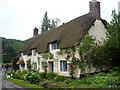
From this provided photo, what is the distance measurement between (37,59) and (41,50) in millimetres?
2929

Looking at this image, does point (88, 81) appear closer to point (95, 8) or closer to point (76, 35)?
point (76, 35)

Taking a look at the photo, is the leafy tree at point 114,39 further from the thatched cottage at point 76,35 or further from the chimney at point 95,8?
the chimney at point 95,8

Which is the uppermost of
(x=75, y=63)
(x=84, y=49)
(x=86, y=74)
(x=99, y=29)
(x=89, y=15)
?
(x=89, y=15)

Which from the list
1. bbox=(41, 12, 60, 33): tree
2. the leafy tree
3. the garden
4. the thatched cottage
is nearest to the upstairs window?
the thatched cottage

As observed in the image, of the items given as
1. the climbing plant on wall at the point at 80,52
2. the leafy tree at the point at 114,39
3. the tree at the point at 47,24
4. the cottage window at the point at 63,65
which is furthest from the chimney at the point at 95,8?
the tree at the point at 47,24

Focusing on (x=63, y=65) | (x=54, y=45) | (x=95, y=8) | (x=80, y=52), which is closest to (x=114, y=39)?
(x=80, y=52)

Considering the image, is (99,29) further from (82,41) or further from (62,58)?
(62,58)

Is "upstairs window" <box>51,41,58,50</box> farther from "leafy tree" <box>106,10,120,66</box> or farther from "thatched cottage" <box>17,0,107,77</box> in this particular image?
"leafy tree" <box>106,10,120,66</box>

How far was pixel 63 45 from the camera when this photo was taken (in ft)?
62.3

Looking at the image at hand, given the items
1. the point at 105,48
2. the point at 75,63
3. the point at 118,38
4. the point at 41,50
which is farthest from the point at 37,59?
the point at 118,38

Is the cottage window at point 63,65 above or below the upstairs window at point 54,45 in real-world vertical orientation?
below

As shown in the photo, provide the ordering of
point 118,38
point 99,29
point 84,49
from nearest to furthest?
point 118,38, point 84,49, point 99,29

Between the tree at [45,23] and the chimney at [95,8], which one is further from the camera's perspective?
the tree at [45,23]

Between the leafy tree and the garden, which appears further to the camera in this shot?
the leafy tree
